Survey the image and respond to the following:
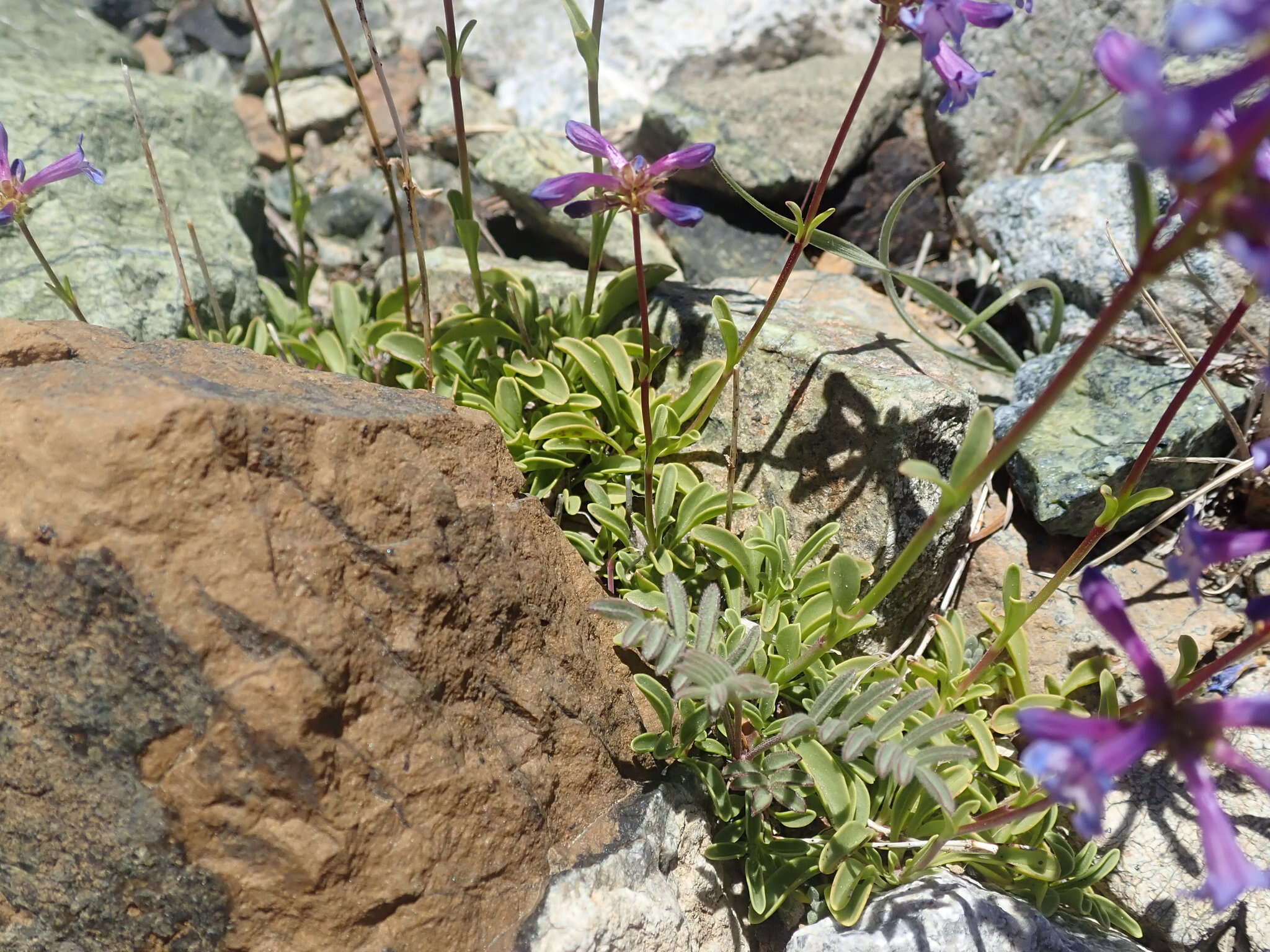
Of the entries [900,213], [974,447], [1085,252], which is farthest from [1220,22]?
[900,213]

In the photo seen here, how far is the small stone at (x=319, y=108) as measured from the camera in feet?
24.3

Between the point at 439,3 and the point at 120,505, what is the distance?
22.1 feet

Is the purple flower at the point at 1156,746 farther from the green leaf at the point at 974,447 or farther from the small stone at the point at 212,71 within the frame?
the small stone at the point at 212,71

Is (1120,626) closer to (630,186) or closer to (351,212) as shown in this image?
(630,186)

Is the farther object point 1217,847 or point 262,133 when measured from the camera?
point 262,133

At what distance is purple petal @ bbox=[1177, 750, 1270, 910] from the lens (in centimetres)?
205

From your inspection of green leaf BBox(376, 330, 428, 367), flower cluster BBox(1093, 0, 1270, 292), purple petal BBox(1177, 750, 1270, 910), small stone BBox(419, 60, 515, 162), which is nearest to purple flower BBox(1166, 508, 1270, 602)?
purple petal BBox(1177, 750, 1270, 910)

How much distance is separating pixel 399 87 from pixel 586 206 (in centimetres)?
484

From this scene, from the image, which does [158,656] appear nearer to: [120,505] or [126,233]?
[120,505]

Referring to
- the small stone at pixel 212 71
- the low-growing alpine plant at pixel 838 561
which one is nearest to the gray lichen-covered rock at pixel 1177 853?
the low-growing alpine plant at pixel 838 561

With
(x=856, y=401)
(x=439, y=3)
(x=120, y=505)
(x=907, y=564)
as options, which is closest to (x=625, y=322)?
(x=856, y=401)

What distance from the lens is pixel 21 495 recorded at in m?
2.61

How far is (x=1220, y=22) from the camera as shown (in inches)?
64.4

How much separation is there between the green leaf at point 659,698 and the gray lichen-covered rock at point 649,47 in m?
5.02
